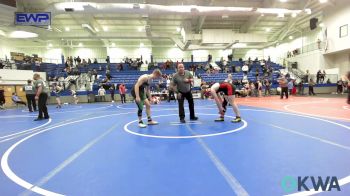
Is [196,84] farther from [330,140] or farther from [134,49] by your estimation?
[330,140]

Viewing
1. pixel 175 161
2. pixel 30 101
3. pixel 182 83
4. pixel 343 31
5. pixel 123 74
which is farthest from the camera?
pixel 123 74

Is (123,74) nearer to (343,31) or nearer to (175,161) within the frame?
(343,31)

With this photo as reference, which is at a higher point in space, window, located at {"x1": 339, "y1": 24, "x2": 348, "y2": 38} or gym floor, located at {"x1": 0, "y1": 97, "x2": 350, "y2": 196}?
window, located at {"x1": 339, "y1": 24, "x2": 348, "y2": 38}

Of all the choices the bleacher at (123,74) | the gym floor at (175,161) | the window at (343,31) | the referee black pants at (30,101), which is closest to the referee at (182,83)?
the gym floor at (175,161)

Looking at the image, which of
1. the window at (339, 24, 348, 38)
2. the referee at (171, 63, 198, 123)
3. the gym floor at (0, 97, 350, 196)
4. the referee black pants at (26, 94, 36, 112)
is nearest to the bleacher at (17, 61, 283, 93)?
the window at (339, 24, 348, 38)

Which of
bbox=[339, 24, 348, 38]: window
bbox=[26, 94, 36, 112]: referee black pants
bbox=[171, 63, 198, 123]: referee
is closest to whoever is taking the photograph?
bbox=[171, 63, 198, 123]: referee

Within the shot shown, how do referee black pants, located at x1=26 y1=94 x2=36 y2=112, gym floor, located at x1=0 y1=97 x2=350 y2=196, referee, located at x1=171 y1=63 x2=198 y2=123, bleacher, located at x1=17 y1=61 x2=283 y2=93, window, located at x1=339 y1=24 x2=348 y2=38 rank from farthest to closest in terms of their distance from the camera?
bleacher, located at x1=17 y1=61 x2=283 y2=93
window, located at x1=339 y1=24 x2=348 y2=38
referee black pants, located at x1=26 y1=94 x2=36 y2=112
referee, located at x1=171 y1=63 x2=198 y2=123
gym floor, located at x1=0 y1=97 x2=350 y2=196

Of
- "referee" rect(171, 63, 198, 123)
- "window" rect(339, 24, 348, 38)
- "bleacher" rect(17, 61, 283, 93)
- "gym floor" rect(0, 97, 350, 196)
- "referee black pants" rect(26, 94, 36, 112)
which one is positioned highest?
"window" rect(339, 24, 348, 38)

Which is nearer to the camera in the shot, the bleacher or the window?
the window

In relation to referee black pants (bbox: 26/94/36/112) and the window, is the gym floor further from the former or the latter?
the window

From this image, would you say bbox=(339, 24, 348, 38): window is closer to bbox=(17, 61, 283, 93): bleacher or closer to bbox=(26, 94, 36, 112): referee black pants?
bbox=(17, 61, 283, 93): bleacher

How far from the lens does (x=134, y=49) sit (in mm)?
36625

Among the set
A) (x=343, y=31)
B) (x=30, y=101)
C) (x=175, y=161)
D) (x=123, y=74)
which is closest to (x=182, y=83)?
(x=175, y=161)

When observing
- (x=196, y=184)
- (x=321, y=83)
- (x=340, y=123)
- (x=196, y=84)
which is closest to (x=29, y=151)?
(x=196, y=184)
